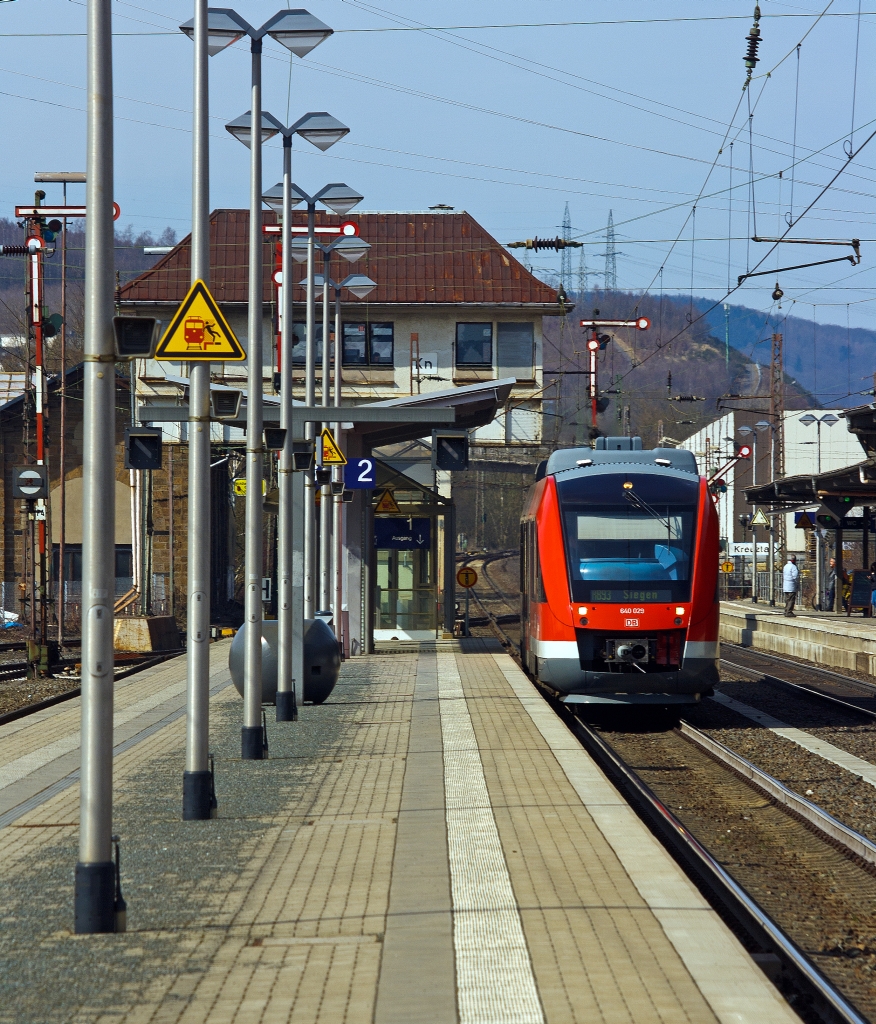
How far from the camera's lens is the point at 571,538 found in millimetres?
16188

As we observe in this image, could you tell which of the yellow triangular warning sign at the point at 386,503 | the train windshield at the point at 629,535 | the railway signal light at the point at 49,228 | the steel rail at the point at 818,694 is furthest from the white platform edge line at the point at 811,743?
the railway signal light at the point at 49,228

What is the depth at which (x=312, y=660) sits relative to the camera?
16125 millimetres

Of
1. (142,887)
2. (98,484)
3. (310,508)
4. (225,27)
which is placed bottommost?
(142,887)

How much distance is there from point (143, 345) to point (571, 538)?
1007 cm

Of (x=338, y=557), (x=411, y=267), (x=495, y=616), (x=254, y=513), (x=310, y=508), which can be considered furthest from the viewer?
(x=411, y=267)

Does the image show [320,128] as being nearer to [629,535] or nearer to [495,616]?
[629,535]

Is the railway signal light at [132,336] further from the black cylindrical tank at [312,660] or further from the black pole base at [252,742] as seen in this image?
the black cylindrical tank at [312,660]

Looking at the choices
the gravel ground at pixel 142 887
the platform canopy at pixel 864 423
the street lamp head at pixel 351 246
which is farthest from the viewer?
the platform canopy at pixel 864 423

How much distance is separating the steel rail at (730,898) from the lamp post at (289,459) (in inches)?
146

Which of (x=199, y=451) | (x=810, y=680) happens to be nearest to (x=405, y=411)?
(x=199, y=451)

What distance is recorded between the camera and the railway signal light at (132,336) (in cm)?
662

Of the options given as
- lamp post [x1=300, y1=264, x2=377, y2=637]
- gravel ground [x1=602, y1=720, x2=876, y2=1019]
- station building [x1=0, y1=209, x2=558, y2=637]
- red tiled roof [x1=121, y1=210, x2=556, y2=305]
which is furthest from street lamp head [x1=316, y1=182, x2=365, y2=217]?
red tiled roof [x1=121, y1=210, x2=556, y2=305]

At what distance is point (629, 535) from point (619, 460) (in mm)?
1322

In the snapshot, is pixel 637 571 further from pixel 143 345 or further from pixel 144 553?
pixel 144 553
